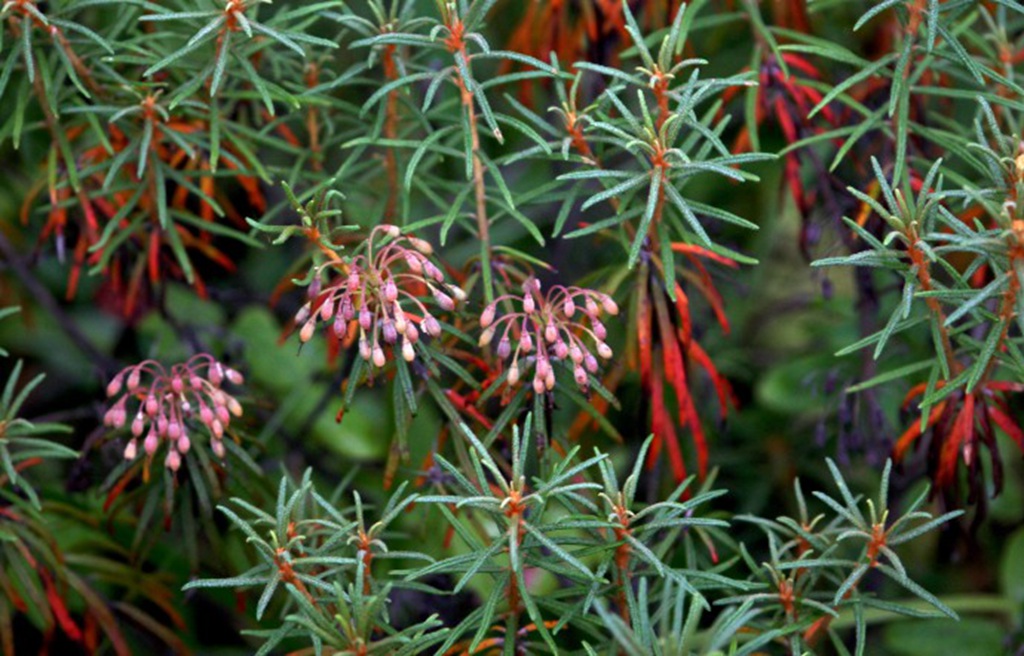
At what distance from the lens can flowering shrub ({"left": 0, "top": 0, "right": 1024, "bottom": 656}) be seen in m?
0.98

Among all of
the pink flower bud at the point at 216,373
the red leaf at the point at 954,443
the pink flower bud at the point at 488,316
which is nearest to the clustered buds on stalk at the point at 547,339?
the pink flower bud at the point at 488,316

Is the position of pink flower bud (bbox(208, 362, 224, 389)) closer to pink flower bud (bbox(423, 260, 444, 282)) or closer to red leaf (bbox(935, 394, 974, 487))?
pink flower bud (bbox(423, 260, 444, 282))

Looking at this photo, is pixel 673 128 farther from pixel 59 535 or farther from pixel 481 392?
pixel 59 535

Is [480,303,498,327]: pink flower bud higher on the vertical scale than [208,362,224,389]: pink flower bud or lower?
higher

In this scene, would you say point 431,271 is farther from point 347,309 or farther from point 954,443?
point 954,443

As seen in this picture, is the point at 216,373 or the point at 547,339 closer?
the point at 547,339

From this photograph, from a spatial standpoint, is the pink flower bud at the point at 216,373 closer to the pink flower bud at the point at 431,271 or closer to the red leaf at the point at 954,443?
the pink flower bud at the point at 431,271

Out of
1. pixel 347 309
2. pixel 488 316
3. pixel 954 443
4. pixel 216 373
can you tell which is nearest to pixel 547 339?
pixel 488 316

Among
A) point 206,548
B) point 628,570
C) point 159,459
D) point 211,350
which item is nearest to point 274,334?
point 211,350

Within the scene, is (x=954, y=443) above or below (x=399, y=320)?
below

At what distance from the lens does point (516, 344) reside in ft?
3.76

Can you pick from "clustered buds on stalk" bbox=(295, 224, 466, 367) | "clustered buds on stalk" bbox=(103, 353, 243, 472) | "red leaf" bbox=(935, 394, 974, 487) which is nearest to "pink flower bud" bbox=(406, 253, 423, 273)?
"clustered buds on stalk" bbox=(295, 224, 466, 367)

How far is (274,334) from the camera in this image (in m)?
2.05

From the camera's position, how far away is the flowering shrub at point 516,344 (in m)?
0.98
